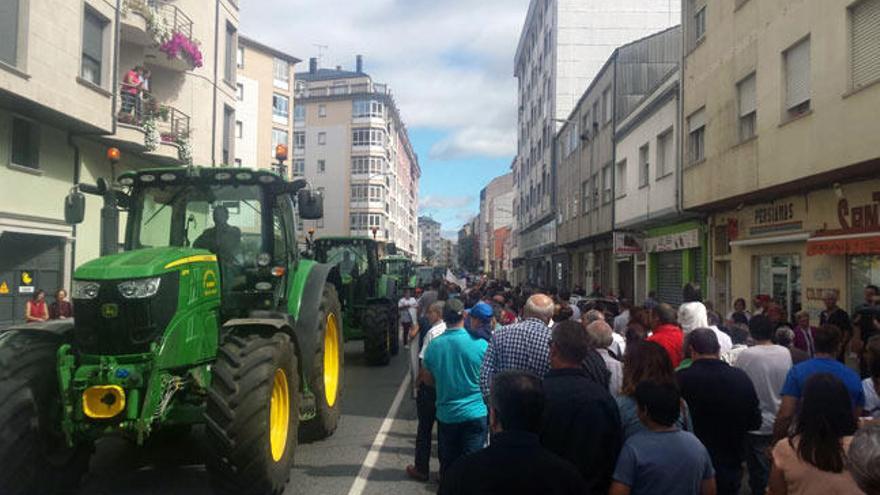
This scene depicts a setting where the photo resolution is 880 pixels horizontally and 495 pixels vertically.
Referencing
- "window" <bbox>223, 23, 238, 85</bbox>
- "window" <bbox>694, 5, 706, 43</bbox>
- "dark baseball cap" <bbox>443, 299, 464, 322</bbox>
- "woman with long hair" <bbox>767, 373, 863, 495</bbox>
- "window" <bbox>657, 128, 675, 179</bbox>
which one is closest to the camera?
"woman with long hair" <bbox>767, 373, 863, 495</bbox>

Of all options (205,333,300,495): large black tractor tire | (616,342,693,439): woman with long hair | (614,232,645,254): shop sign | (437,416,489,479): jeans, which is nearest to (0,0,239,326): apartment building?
(205,333,300,495): large black tractor tire

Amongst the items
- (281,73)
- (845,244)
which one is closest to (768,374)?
(845,244)

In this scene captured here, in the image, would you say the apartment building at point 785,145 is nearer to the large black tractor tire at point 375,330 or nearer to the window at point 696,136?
the window at point 696,136

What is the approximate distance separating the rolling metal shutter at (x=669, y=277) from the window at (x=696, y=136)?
11.5ft

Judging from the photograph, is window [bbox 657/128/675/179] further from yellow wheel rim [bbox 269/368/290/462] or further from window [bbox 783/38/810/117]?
yellow wheel rim [bbox 269/368/290/462]

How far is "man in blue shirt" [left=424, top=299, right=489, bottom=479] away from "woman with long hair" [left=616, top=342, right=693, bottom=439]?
70.7 inches

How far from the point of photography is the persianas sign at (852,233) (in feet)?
30.8

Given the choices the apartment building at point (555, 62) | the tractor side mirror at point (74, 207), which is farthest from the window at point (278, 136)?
the tractor side mirror at point (74, 207)

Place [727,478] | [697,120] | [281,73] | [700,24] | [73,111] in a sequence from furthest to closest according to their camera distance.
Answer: [281,73] → [700,24] → [697,120] → [73,111] → [727,478]

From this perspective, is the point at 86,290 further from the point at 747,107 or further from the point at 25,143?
the point at 747,107

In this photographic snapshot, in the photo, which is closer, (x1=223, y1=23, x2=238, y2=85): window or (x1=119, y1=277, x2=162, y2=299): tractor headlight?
(x1=119, y1=277, x2=162, y2=299): tractor headlight

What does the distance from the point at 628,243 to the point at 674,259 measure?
1.76 meters

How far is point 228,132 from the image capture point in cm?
2361

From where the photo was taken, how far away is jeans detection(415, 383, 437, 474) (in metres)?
6.29
